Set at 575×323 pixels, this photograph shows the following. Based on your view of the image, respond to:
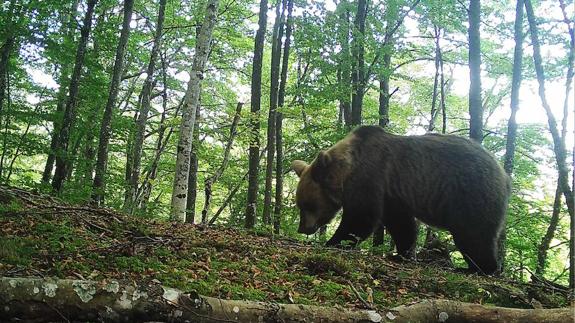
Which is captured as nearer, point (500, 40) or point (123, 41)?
point (123, 41)

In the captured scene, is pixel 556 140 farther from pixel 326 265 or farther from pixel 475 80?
pixel 326 265

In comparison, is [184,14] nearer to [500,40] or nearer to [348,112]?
[348,112]

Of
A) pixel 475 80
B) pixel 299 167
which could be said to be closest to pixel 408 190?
pixel 299 167

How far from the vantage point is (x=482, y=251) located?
7.18 m

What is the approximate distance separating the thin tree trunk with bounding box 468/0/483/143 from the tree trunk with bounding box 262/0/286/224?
5.89 metres

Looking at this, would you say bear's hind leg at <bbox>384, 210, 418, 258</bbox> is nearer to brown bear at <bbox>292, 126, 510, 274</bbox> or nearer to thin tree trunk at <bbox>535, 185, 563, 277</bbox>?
brown bear at <bbox>292, 126, 510, 274</bbox>

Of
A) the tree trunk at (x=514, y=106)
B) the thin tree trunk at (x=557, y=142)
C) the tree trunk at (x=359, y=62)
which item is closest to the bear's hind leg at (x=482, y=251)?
the thin tree trunk at (x=557, y=142)

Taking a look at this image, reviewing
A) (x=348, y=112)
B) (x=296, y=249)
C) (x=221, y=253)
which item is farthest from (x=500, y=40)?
(x=221, y=253)

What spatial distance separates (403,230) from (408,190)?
2.22 feet

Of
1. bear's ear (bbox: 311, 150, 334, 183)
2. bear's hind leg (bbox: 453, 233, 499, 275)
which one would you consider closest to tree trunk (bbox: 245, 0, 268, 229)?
bear's ear (bbox: 311, 150, 334, 183)

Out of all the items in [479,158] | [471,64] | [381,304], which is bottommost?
[381,304]

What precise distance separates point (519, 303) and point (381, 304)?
142 cm

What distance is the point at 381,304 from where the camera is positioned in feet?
14.5

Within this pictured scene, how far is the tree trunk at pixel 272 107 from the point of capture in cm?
1421
